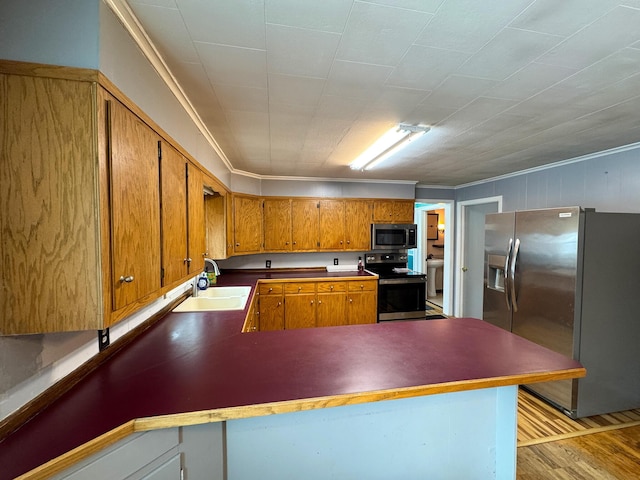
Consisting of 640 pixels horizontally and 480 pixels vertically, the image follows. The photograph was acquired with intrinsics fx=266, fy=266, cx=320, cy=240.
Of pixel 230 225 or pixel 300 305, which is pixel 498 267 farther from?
pixel 230 225

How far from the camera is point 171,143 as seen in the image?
1489 millimetres

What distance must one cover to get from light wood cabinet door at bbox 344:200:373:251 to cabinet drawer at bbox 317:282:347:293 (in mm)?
677

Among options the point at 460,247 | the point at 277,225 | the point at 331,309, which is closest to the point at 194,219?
the point at 277,225

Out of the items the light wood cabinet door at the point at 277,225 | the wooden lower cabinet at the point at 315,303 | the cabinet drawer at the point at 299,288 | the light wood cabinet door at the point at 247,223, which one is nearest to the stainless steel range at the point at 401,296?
the wooden lower cabinet at the point at 315,303

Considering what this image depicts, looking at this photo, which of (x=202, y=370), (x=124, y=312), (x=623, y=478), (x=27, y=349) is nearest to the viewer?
(x=27, y=349)

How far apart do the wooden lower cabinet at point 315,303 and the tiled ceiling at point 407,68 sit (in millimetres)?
2019

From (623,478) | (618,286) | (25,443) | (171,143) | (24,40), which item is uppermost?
(24,40)

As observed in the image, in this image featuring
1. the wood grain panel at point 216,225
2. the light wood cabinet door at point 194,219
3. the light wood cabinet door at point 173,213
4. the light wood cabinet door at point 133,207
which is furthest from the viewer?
the wood grain panel at point 216,225

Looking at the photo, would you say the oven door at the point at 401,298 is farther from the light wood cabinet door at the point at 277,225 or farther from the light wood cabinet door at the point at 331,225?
the light wood cabinet door at the point at 277,225

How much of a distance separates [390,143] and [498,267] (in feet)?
6.10

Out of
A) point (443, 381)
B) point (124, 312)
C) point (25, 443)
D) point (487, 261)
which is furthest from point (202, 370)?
point (487, 261)

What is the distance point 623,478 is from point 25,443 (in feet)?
10.4

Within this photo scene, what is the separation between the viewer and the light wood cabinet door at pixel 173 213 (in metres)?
1.38

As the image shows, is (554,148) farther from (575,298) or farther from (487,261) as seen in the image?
(575,298)
